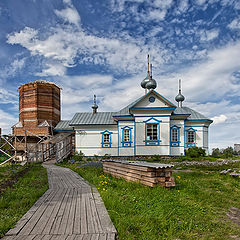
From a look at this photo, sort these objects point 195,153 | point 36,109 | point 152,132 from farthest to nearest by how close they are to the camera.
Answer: point 36,109 < point 152,132 < point 195,153

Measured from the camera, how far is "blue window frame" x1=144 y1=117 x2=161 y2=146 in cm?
1798

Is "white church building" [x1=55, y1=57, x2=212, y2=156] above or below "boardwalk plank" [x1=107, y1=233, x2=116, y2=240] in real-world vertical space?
above

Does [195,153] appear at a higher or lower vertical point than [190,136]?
lower

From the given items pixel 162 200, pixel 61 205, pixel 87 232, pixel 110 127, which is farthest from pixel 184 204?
pixel 110 127

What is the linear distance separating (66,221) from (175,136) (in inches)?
665

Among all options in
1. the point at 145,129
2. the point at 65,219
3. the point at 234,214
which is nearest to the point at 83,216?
the point at 65,219

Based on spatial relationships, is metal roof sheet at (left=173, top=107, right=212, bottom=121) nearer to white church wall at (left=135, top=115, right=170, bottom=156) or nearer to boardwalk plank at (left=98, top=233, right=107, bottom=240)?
white church wall at (left=135, top=115, right=170, bottom=156)

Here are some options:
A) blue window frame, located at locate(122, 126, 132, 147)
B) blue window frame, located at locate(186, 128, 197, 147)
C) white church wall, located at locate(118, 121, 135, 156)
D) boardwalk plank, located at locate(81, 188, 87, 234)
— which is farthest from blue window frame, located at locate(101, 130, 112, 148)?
boardwalk plank, located at locate(81, 188, 87, 234)

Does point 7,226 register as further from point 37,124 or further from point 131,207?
point 37,124

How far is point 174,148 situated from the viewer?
61.7ft

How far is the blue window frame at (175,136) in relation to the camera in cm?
1891

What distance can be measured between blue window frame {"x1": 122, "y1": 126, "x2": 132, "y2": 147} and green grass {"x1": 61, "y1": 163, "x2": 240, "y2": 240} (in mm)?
12990

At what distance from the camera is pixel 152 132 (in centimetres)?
1811

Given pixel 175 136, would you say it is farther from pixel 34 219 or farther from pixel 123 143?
pixel 34 219
